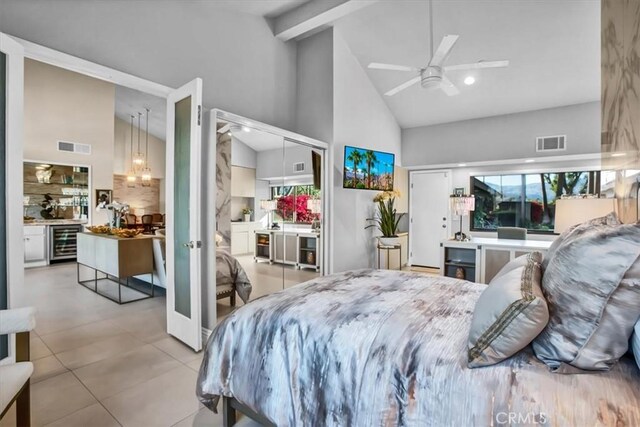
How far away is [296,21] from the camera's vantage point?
390 cm

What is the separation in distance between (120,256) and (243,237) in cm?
194

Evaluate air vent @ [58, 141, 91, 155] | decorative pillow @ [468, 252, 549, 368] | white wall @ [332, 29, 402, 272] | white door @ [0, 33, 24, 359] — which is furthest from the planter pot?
air vent @ [58, 141, 91, 155]

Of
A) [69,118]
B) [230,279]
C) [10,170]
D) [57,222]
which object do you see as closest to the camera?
[10,170]

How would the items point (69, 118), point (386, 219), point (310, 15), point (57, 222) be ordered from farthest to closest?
point (69, 118) → point (57, 222) → point (386, 219) → point (310, 15)

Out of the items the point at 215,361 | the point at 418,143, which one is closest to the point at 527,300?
the point at 215,361

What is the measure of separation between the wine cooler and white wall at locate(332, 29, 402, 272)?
597cm

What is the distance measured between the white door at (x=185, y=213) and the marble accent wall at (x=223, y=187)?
27 centimetres

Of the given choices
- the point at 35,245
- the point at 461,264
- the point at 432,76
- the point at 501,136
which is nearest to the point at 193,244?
the point at 432,76

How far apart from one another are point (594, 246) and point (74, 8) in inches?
136

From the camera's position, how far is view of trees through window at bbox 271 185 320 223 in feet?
12.4

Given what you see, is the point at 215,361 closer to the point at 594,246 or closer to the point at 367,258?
the point at 594,246

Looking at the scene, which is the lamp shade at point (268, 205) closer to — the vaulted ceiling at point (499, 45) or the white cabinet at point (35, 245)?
the vaulted ceiling at point (499, 45)

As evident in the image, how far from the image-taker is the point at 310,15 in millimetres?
3771

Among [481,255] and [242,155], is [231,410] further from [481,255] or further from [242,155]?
[481,255]
